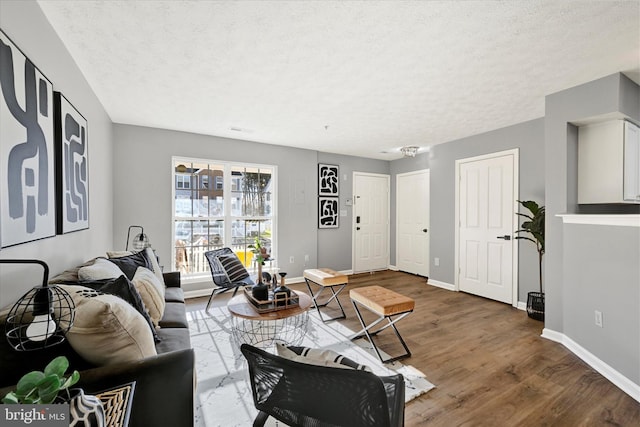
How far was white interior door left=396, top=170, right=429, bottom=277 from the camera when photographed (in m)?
5.45

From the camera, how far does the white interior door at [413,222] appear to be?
5449mm

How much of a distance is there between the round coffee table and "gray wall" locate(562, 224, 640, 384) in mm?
2378

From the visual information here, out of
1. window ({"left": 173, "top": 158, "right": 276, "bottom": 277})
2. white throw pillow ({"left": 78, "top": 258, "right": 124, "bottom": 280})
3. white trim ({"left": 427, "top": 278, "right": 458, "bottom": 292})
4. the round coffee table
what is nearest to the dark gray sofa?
white throw pillow ({"left": 78, "top": 258, "right": 124, "bottom": 280})

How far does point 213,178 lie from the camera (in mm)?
4383

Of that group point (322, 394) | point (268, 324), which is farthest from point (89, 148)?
point (322, 394)

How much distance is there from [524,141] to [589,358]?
2.56m

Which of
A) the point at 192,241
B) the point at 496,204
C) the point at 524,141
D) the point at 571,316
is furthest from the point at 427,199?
the point at 192,241

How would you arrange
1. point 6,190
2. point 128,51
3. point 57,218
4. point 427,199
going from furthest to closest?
point 427,199 < point 128,51 < point 57,218 < point 6,190

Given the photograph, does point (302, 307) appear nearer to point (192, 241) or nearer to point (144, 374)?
point (144, 374)

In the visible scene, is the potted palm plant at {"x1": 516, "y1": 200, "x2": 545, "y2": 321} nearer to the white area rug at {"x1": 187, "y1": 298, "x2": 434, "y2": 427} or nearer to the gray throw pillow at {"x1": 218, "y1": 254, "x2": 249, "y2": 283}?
the white area rug at {"x1": 187, "y1": 298, "x2": 434, "y2": 427}

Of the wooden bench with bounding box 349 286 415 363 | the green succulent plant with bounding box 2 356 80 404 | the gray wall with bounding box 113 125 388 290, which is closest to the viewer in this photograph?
the green succulent plant with bounding box 2 356 80 404

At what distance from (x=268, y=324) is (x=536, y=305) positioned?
3128mm

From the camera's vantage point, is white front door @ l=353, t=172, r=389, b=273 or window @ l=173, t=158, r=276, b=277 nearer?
window @ l=173, t=158, r=276, b=277

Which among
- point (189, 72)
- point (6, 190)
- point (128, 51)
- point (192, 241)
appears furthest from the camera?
point (192, 241)
